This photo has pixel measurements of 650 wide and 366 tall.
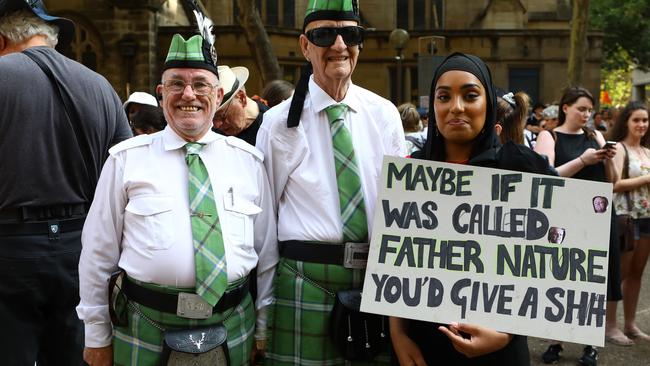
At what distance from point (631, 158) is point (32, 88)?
16.1ft

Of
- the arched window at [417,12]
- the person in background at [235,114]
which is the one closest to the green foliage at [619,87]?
the arched window at [417,12]

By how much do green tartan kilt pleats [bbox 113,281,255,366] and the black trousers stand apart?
2.12 feet

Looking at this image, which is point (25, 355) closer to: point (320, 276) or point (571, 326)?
point (320, 276)

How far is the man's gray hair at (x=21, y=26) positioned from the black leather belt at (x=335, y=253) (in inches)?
71.3

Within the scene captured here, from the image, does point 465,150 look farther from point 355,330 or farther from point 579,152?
point 579,152


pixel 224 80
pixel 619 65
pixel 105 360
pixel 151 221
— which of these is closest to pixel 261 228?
pixel 151 221

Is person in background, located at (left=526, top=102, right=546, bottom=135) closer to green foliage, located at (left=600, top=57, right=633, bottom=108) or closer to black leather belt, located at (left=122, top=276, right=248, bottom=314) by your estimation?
black leather belt, located at (left=122, top=276, right=248, bottom=314)

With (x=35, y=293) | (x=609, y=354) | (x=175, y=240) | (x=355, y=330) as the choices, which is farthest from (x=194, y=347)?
(x=609, y=354)

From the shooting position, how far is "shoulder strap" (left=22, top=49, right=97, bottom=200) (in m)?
3.24

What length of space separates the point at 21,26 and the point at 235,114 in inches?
56.2

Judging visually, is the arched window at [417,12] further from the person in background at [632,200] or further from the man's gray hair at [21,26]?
the man's gray hair at [21,26]

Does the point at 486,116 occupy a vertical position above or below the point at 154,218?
above

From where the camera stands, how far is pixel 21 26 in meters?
3.36

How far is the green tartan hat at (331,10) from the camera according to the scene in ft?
9.62
